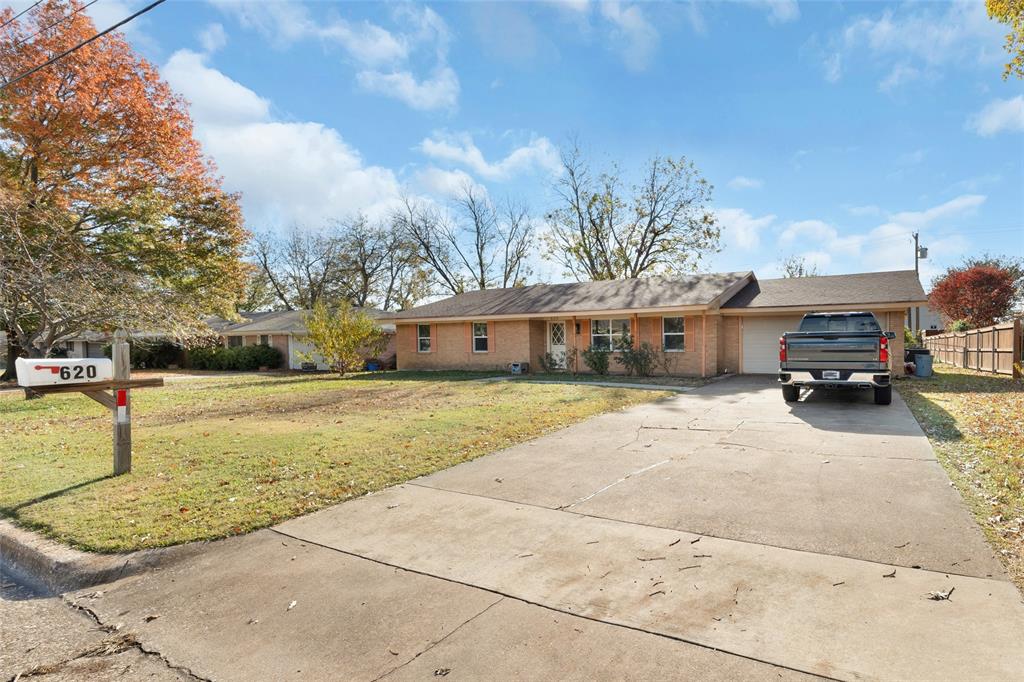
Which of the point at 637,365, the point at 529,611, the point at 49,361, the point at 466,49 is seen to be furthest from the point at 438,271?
the point at 529,611

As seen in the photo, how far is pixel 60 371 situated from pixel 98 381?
474 millimetres

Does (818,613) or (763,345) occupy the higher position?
(763,345)

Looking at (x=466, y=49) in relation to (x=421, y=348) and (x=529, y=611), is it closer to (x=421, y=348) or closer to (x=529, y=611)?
(x=529, y=611)

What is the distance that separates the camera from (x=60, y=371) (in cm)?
580

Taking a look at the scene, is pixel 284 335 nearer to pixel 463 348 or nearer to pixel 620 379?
pixel 463 348

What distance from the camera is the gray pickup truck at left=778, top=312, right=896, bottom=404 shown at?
35.5 ft

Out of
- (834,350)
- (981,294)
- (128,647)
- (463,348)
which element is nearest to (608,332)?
(463,348)

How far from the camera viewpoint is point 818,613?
3242mm

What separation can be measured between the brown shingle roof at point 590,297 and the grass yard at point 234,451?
6.02m

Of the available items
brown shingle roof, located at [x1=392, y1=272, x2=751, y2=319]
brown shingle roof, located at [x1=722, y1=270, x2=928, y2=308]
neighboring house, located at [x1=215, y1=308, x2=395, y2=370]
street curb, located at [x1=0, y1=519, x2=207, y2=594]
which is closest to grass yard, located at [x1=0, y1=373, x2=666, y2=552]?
street curb, located at [x1=0, y1=519, x2=207, y2=594]

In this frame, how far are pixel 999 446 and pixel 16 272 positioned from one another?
2238cm

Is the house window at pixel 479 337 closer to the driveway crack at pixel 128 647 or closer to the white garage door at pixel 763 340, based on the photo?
the white garage door at pixel 763 340

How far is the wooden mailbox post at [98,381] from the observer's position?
5.58 meters

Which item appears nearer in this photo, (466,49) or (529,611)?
(529,611)
